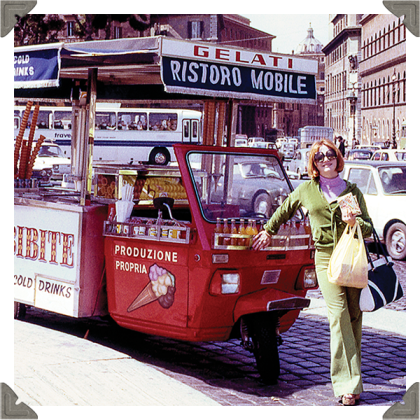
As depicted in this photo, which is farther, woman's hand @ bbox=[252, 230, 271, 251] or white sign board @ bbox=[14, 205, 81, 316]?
white sign board @ bbox=[14, 205, 81, 316]

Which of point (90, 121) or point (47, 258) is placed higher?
point (90, 121)

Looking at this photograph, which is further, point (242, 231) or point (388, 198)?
point (388, 198)

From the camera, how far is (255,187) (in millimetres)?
6473

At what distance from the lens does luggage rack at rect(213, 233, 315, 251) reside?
18.5 ft

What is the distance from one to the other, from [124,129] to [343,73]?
201 ft

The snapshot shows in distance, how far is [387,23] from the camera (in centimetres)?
6638

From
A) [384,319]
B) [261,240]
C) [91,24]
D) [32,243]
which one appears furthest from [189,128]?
[261,240]

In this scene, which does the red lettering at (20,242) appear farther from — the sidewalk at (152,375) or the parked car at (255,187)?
the parked car at (255,187)

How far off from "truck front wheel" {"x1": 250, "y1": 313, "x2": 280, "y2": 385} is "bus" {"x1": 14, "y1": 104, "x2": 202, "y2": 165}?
3206cm

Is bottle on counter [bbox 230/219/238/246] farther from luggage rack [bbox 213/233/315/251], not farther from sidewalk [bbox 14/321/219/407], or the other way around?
sidewalk [bbox 14/321/219/407]

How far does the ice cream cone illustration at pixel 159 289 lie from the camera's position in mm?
5938

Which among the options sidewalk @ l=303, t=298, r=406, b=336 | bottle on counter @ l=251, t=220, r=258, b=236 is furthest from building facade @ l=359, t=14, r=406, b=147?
bottle on counter @ l=251, t=220, r=258, b=236

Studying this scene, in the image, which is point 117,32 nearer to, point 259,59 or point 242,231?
point 259,59
